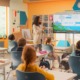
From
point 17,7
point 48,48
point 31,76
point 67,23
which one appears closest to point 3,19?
point 17,7

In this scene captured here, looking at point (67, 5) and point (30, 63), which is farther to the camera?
point (67, 5)

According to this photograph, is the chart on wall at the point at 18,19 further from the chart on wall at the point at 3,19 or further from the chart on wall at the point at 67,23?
the chart on wall at the point at 67,23

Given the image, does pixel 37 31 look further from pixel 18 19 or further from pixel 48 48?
pixel 18 19

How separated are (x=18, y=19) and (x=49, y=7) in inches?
70.8

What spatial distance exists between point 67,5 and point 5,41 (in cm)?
369

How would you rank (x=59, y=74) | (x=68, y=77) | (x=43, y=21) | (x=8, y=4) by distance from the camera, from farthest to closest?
(x=43, y=21) < (x=8, y=4) < (x=59, y=74) < (x=68, y=77)

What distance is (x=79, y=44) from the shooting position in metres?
4.96

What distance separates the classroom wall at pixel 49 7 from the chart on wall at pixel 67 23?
12.4 ft

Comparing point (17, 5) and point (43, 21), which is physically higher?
point (17, 5)

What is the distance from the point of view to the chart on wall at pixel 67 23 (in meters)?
7.59

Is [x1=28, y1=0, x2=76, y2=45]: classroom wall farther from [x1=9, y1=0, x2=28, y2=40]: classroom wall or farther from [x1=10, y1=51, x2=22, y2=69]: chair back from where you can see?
[x1=10, y1=51, x2=22, y2=69]: chair back

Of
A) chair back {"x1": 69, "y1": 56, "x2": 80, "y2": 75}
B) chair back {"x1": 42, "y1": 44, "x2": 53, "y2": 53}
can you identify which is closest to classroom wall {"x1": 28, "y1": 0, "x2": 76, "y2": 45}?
chair back {"x1": 42, "y1": 44, "x2": 53, "y2": 53}

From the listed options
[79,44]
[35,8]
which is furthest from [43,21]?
[79,44]

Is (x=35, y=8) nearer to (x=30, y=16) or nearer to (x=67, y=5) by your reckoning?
(x=30, y=16)
